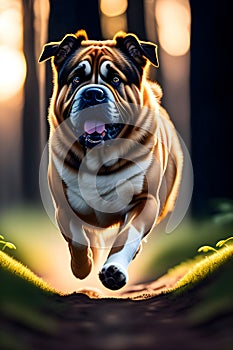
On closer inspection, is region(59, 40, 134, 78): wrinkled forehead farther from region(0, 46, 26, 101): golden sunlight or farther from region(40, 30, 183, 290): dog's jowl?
region(0, 46, 26, 101): golden sunlight

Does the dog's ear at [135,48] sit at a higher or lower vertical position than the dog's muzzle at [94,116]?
higher

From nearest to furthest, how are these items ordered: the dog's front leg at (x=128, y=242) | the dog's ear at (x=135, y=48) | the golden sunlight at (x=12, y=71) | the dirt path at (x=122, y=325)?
1. the dirt path at (x=122, y=325)
2. the dog's front leg at (x=128, y=242)
3. the dog's ear at (x=135, y=48)
4. the golden sunlight at (x=12, y=71)

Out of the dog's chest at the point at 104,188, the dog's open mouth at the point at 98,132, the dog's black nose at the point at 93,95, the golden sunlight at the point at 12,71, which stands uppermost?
the golden sunlight at the point at 12,71

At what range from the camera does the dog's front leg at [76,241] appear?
2445 millimetres

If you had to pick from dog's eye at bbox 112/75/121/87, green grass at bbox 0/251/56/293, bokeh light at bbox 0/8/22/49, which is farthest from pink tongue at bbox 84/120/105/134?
green grass at bbox 0/251/56/293

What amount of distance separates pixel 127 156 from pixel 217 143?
44cm

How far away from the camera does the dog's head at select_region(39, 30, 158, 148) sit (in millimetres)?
2334

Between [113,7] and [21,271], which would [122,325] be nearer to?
[21,271]

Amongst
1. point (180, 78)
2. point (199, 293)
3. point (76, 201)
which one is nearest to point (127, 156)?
point (76, 201)

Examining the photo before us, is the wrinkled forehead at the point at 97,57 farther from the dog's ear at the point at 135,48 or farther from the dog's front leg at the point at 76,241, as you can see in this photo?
the dog's front leg at the point at 76,241

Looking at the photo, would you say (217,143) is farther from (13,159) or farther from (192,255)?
(13,159)

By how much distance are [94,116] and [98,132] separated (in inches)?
2.9

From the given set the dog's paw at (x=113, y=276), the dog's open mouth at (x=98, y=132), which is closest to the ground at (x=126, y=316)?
the dog's paw at (x=113, y=276)

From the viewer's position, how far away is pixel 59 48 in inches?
96.5
